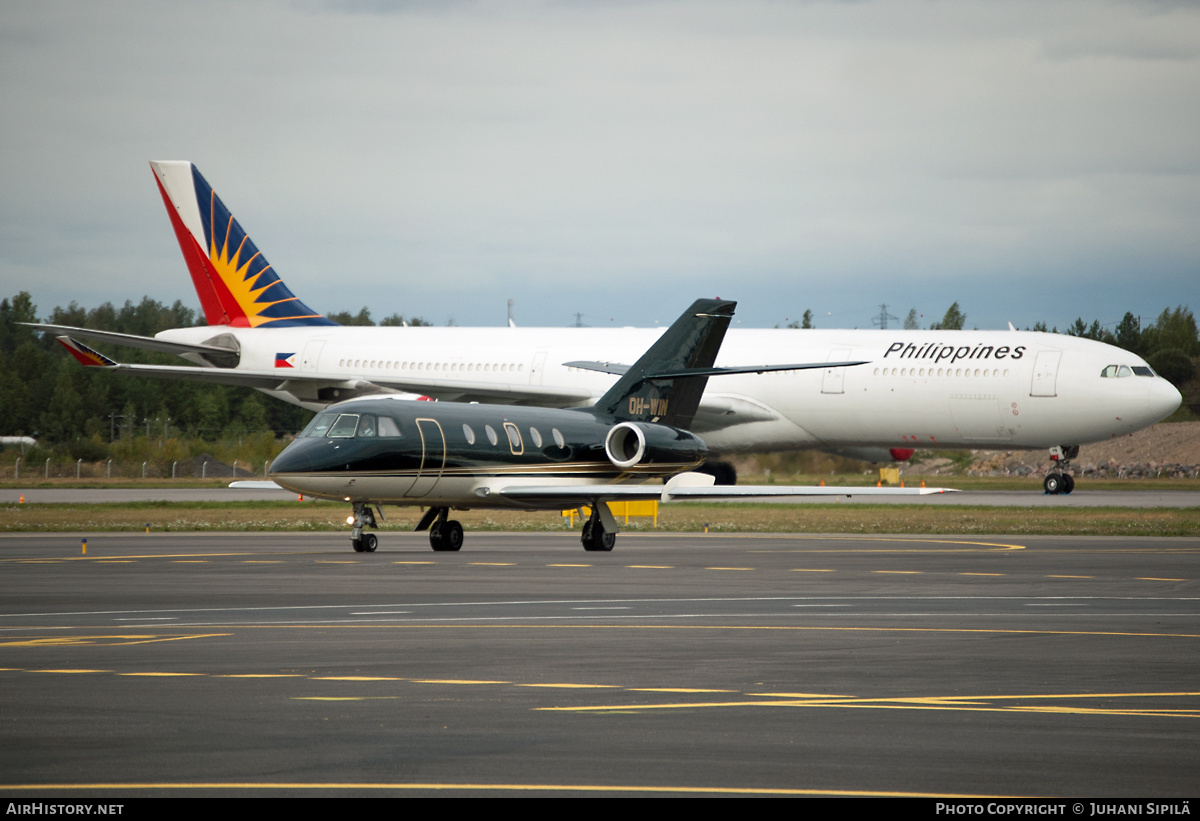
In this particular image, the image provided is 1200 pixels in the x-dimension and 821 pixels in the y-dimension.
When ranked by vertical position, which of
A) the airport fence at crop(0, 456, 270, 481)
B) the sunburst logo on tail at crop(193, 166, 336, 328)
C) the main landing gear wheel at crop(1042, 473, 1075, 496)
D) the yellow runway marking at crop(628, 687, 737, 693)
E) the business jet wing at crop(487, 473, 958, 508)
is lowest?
the airport fence at crop(0, 456, 270, 481)

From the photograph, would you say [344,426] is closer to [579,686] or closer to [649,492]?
[649,492]

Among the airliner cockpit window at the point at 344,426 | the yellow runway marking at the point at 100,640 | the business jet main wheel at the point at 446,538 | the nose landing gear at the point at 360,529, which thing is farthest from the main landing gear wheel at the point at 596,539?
the yellow runway marking at the point at 100,640

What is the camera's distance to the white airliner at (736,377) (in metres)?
42.1

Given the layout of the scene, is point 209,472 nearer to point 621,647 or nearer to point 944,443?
point 944,443

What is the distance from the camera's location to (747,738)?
27.9ft

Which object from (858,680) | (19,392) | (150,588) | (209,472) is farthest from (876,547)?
(19,392)

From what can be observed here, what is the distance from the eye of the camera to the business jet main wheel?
1021 inches

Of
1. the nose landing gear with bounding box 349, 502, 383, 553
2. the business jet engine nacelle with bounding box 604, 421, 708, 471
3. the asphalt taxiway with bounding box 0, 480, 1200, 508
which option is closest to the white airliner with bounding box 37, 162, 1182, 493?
the asphalt taxiway with bounding box 0, 480, 1200, 508

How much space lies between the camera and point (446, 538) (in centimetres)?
2598

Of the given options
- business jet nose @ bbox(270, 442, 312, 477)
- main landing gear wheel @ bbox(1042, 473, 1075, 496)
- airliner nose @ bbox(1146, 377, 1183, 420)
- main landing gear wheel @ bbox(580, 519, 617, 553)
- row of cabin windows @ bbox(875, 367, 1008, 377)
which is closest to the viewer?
business jet nose @ bbox(270, 442, 312, 477)

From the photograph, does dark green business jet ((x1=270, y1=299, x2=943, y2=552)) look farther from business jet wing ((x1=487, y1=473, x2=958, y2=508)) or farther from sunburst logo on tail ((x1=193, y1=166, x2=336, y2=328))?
sunburst logo on tail ((x1=193, y1=166, x2=336, y2=328))

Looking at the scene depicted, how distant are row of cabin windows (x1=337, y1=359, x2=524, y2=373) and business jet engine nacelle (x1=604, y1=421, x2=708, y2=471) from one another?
20.6m

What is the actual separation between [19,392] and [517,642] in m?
85.6

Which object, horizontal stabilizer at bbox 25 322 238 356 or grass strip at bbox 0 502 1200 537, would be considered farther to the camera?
horizontal stabilizer at bbox 25 322 238 356
